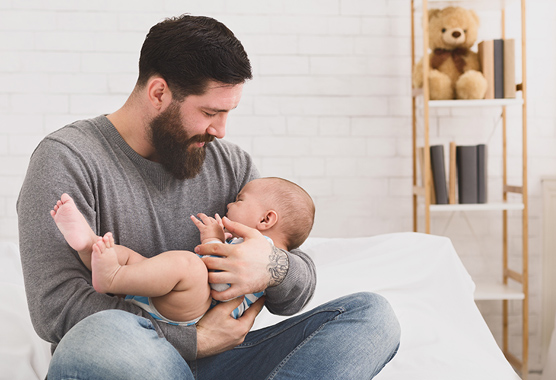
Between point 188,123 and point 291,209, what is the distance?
1.10 ft

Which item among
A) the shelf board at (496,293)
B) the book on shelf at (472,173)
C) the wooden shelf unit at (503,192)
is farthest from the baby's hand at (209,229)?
the shelf board at (496,293)

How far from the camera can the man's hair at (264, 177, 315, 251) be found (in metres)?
1.39

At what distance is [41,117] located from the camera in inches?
101

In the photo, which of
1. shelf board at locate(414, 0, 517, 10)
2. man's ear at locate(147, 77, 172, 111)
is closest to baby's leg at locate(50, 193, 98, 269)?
man's ear at locate(147, 77, 172, 111)

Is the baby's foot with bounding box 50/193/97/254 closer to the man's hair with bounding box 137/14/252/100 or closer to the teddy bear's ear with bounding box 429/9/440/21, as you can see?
the man's hair with bounding box 137/14/252/100

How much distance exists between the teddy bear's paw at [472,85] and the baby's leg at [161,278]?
173cm

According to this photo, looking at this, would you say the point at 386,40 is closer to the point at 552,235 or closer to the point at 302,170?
the point at 302,170

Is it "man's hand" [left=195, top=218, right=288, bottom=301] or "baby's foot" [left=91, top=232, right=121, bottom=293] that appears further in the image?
"man's hand" [left=195, top=218, right=288, bottom=301]

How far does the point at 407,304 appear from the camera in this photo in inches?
70.7

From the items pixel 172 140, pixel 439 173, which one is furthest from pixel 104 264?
pixel 439 173

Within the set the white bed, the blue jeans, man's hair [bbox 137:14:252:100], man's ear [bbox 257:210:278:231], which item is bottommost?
the white bed

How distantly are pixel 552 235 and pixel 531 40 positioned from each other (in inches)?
38.3

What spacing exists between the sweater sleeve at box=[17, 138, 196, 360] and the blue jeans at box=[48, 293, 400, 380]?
99mm

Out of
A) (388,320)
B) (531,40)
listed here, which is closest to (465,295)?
(388,320)
